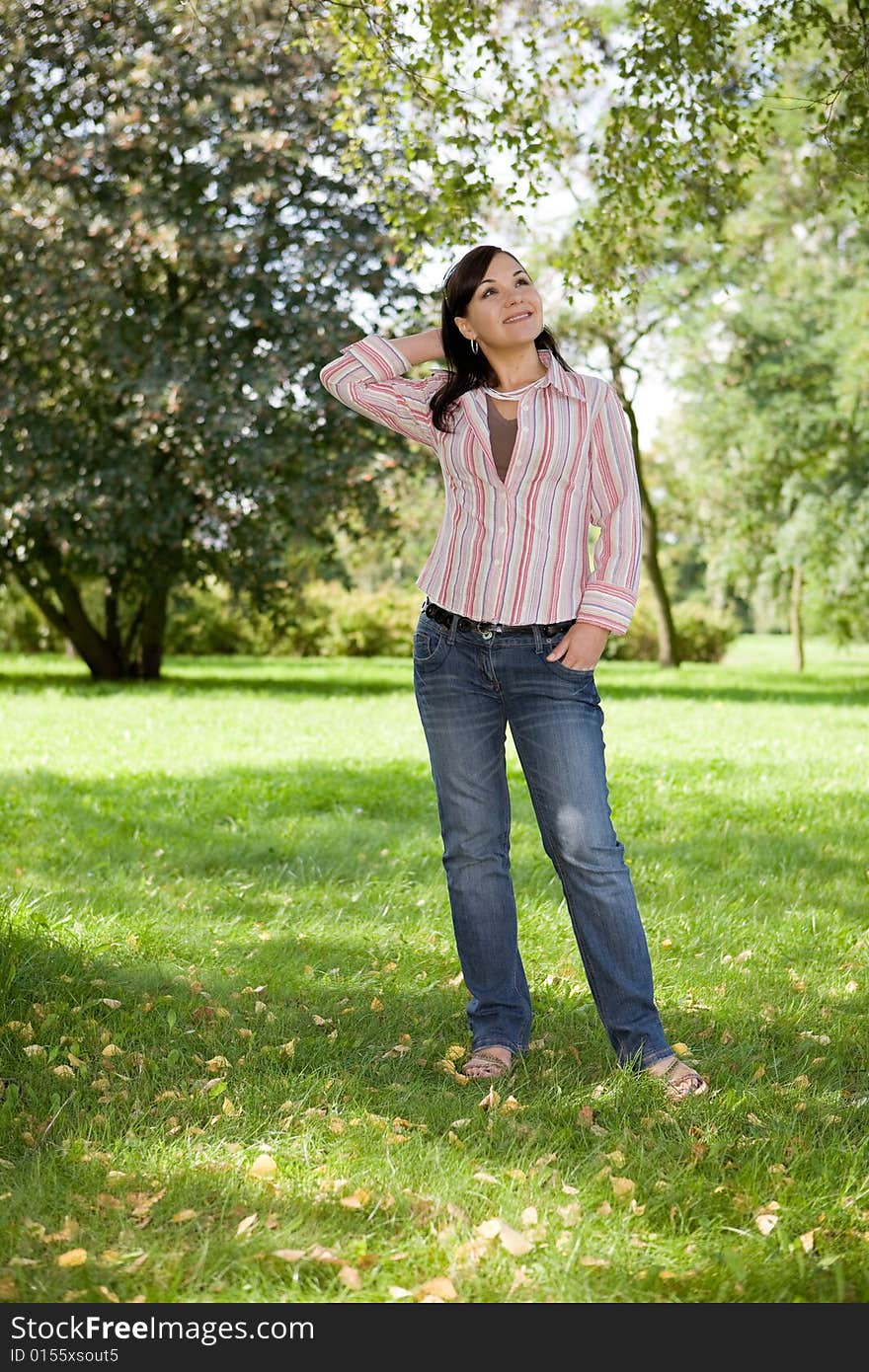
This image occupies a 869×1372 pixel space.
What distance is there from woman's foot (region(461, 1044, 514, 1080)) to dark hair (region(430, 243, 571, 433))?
1.71m

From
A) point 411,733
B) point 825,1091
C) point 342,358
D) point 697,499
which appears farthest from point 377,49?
point 697,499

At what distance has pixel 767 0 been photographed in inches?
239

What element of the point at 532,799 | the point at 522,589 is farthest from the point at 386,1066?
the point at 522,589

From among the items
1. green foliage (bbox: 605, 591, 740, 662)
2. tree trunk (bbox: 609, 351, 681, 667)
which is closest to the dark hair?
tree trunk (bbox: 609, 351, 681, 667)

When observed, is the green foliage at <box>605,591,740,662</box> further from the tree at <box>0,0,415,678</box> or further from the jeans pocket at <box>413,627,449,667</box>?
the jeans pocket at <box>413,627,449,667</box>

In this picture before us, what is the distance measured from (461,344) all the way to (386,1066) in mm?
2001

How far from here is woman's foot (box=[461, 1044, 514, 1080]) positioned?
12.0 ft

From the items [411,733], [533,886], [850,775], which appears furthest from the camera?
[411,733]

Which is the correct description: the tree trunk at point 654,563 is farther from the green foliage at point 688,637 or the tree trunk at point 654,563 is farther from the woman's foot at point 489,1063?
the woman's foot at point 489,1063

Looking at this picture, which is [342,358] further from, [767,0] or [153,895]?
[767,0]

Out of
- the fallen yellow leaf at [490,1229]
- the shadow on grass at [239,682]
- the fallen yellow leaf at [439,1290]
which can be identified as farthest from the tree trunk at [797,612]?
the fallen yellow leaf at [439,1290]

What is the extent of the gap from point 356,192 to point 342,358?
14.5m

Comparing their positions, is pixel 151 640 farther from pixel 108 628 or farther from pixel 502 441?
pixel 502 441

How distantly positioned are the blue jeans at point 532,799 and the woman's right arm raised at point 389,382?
54 centimetres
